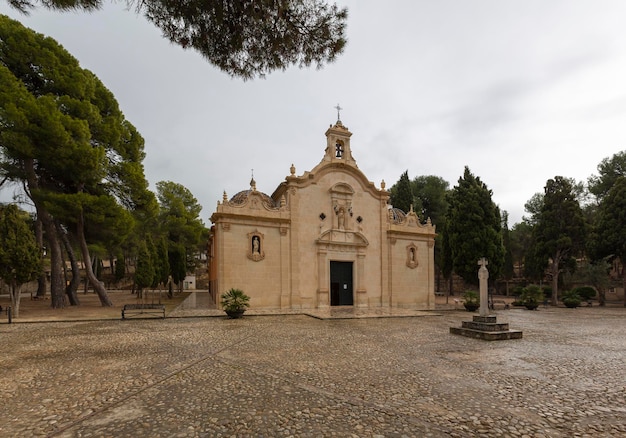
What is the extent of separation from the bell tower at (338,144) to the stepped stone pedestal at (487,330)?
14.7 m

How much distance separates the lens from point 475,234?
26.4m

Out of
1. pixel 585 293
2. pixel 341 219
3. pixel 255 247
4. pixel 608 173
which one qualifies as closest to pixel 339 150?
pixel 341 219

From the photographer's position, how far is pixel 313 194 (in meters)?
24.0

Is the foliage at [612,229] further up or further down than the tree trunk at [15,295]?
further up

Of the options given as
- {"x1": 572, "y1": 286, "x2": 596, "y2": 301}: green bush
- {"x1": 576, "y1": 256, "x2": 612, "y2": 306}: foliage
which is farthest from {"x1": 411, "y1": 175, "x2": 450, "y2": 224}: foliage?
{"x1": 576, "y1": 256, "x2": 612, "y2": 306}: foliage

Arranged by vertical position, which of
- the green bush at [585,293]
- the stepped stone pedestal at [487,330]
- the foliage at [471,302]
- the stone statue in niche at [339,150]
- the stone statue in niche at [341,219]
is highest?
the stone statue in niche at [339,150]

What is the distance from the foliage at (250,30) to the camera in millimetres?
7285

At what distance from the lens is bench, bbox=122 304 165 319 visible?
1736 cm

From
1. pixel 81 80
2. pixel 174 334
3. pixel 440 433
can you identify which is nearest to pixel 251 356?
pixel 174 334

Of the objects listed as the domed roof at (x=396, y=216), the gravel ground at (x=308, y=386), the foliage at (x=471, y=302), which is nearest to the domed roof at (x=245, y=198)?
the domed roof at (x=396, y=216)

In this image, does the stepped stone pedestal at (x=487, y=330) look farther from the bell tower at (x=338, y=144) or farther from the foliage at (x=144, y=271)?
the foliage at (x=144, y=271)

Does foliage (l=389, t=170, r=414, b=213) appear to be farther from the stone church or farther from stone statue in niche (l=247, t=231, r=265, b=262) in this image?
stone statue in niche (l=247, t=231, r=265, b=262)

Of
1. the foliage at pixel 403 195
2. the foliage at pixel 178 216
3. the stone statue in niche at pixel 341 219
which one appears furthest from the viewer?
the foliage at pixel 403 195

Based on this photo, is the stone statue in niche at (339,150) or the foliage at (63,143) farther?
the stone statue in niche at (339,150)
